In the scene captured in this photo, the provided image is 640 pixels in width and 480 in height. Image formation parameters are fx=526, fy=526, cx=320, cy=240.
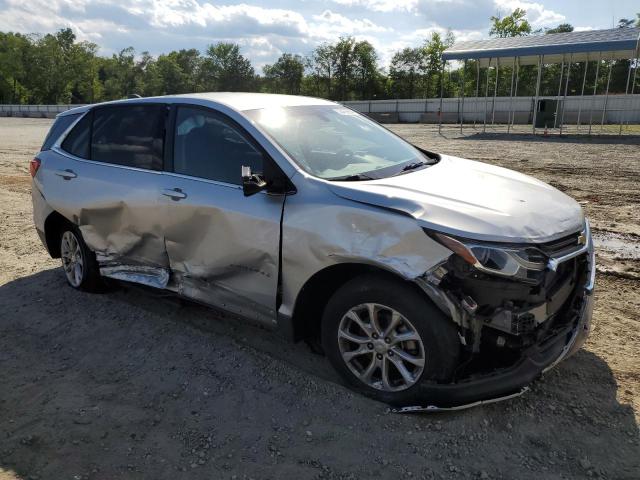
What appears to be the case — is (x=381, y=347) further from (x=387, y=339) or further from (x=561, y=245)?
(x=561, y=245)

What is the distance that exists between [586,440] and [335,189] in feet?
6.36

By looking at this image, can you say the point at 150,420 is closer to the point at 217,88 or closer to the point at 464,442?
the point at 464,442

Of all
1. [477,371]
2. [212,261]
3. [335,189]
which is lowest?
[477,371]

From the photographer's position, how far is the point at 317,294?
3311 millimetres

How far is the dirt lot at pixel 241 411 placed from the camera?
8.79 feet

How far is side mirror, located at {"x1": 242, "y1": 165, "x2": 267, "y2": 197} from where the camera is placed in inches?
128

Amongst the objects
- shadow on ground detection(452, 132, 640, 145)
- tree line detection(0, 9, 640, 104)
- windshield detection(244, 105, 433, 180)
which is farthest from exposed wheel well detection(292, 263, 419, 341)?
tree line detection(0, 9, 640, 104)

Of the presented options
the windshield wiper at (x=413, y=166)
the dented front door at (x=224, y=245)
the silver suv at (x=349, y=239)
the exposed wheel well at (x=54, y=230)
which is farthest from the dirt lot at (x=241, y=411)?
the windshield wiper at (x=413, y=166)

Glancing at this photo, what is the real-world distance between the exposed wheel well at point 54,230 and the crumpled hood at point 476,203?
3199mm

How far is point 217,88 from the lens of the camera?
8556cm

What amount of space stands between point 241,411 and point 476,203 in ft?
6.03

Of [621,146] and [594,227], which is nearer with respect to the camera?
[594,227]

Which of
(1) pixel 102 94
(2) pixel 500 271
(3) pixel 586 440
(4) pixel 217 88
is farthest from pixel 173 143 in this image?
(1) pixel 102 94

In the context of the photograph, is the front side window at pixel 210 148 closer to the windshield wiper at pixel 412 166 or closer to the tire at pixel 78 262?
the windshield wiper at pixel 412 166
